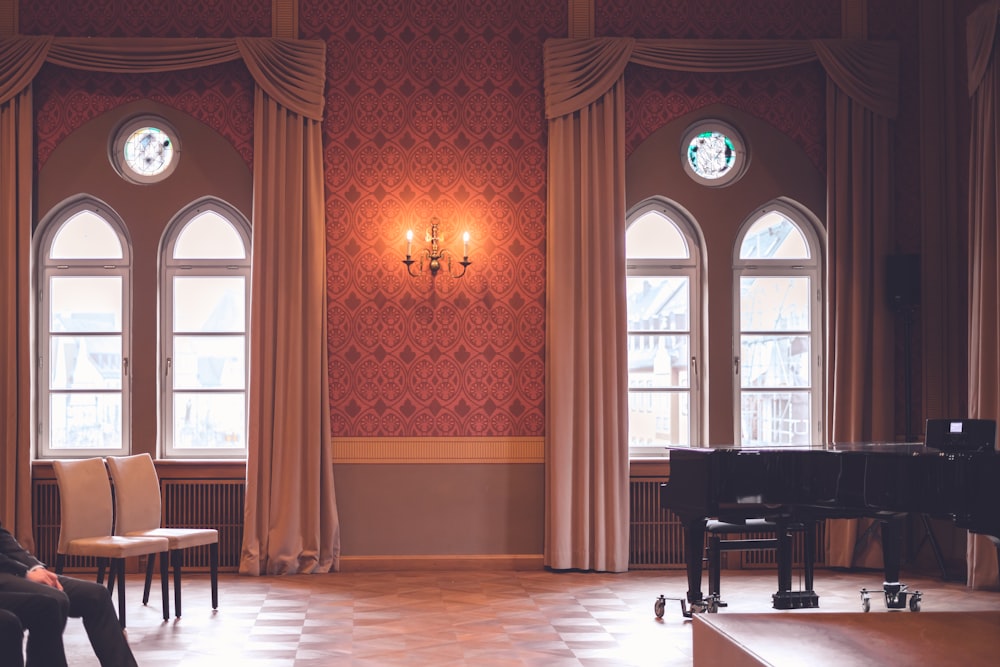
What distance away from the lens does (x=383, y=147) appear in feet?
23.3

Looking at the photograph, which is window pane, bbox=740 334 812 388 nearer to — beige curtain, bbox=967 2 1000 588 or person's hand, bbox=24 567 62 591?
→ beige curtain, bbox=967 2 1000 588

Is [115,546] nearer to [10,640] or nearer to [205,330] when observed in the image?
[10,640]

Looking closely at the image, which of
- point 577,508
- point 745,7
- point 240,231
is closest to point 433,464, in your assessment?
point 577,508

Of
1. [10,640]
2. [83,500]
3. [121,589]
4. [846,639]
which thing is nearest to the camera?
[846,639]

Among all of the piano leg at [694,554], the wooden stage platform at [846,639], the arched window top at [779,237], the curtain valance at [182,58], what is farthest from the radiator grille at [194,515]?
the wooden stage platform at [846,639]

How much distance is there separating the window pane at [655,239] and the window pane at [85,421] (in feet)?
12.5

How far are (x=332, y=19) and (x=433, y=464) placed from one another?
3.17m

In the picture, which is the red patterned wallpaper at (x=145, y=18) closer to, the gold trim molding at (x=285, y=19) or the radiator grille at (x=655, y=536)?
the gold trim molding at (x=285, y=19)

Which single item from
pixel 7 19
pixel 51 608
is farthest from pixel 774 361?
pixel 7 19

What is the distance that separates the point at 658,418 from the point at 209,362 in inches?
127

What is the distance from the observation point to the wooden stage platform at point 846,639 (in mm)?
2713

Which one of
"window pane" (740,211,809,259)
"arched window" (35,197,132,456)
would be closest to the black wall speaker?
"window pane" (740,211,809,259)

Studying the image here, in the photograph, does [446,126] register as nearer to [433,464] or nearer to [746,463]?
[433,464]

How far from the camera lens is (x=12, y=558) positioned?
13.3ft
